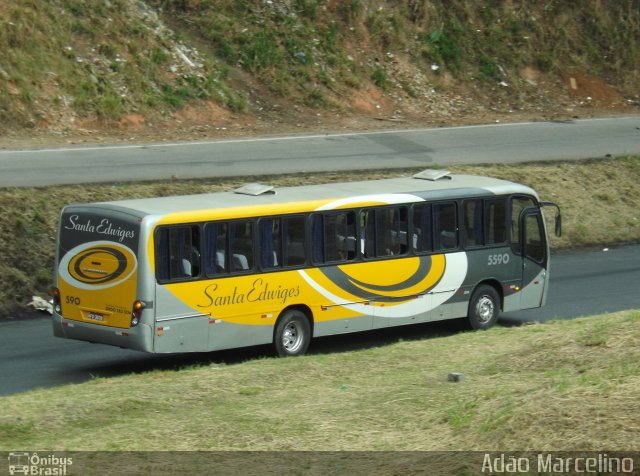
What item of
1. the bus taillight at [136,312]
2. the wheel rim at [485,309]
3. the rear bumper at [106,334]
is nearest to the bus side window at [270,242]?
the bus taillight at [136,312]

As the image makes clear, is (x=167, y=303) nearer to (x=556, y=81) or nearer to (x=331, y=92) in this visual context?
(x=331, y=92)

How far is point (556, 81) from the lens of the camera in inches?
1665

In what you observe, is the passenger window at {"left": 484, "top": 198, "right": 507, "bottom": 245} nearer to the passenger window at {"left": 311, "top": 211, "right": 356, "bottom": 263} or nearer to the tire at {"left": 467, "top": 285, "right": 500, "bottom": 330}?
the tire at {"left": 467, "top": 285, "right": 500, "bottom": 330}

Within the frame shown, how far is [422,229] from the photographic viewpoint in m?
20.0

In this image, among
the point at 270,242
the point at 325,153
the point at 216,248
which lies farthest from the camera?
the point at 325,153

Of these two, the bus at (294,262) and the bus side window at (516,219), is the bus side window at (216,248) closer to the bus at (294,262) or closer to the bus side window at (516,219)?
the bus at (294,262)

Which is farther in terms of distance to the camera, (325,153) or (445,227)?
(325,153)

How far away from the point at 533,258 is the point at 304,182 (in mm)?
7174

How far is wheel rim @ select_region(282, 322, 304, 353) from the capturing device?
18.3 metres

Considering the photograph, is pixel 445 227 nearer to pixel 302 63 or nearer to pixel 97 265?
pixel 97 265

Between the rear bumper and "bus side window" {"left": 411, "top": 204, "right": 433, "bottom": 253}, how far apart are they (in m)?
5.38

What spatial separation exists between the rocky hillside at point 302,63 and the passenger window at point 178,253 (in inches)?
569

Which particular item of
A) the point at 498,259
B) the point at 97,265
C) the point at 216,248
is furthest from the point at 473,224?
the point at 97,265

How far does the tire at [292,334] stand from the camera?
18.2m
